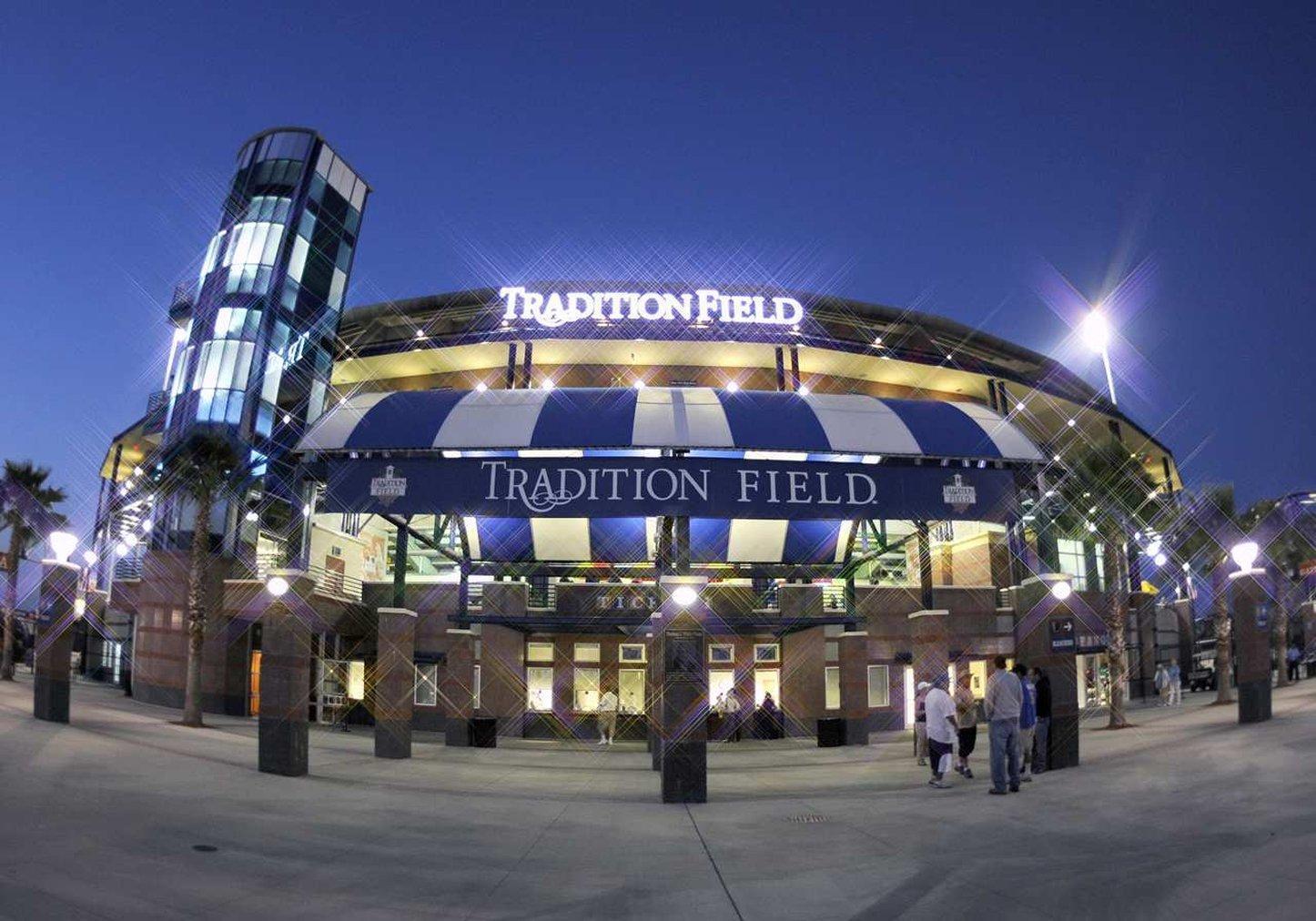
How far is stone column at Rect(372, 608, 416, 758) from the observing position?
67.7ft

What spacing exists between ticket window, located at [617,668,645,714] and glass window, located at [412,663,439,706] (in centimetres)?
618

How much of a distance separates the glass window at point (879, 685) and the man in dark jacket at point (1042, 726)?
17540 mm

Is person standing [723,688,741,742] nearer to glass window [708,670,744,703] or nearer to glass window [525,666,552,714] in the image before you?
glass window [708,670,744,703]

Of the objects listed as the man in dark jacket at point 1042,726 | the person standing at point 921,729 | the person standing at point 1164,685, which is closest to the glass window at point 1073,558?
the person standing at point 1164,685

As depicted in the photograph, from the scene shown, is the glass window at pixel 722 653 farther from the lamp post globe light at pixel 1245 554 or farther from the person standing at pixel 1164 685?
the lamp post globe light at pixel 1245 554

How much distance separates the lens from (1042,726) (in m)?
15.6

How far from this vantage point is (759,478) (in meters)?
18.9

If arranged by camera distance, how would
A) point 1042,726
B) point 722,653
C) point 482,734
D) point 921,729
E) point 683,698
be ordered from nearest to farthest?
point 683,698
point 1042,726
point 921,729
point 482,734
point 722,653

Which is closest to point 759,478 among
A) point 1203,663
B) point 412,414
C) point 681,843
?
point 412,414

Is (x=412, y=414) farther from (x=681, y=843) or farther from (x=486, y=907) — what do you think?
(x=486, y=907)

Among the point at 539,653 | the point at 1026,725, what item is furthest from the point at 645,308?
the point at 1026,725

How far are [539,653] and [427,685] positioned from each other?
3.94 meters

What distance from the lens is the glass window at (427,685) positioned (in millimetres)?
32062

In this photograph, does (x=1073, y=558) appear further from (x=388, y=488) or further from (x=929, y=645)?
(x=388, y=488)
